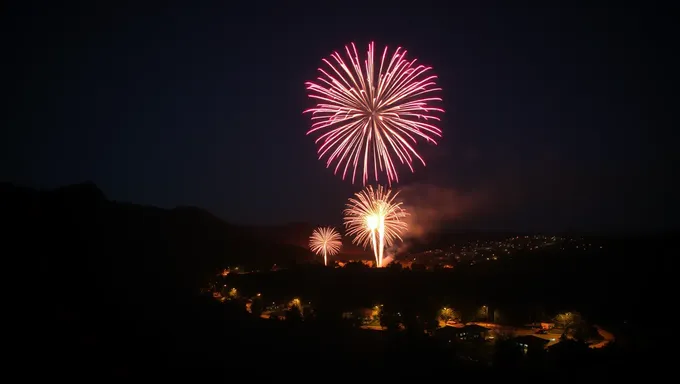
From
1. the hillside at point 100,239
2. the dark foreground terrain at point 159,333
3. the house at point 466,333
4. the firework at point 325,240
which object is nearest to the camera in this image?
the dark foreground terrain at point 159,333

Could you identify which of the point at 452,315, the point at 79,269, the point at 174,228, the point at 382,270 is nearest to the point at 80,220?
the point at 79,269

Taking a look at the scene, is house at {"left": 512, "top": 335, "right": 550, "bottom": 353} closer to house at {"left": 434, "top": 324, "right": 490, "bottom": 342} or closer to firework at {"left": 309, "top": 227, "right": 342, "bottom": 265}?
house at {"left": 434, "top": 324, "right": 490, "bottom": 342}

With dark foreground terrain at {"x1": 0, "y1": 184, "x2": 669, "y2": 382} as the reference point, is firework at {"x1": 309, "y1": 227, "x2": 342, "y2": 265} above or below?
above

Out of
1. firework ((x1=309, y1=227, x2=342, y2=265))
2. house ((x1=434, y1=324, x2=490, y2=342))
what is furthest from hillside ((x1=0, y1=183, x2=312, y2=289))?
house ((x1=434, y1=324, x2=490, y2=342))

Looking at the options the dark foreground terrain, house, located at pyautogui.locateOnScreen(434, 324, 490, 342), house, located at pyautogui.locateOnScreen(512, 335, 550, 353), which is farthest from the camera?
house, located at pyautogui.locateOnScreen(434, 324, 490, 342)

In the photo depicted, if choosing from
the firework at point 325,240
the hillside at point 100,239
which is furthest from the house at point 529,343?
the firework at point 325,240

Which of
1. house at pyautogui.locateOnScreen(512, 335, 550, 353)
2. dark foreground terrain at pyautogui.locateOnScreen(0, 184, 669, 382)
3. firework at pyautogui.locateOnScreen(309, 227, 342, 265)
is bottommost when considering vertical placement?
house at pyautogui.locateOnScreen(512, 335, 550, 353)

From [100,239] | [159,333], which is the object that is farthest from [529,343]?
[100,239]

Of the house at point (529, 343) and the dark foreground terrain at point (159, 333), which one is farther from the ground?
the dark foreground terrain at point (159, 333)

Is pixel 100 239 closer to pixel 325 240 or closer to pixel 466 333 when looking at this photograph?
pixel 466 333

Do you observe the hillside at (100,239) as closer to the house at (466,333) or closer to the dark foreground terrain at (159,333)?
the dark foreground terrain at (159,333)

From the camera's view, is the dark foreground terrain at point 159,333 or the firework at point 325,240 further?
the firework at point 325,240

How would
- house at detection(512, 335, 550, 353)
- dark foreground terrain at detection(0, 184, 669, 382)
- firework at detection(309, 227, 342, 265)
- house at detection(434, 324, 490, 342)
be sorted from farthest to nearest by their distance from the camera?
firework at detection(309, 227, 342, 265)
house at detection(434, 324, 490, 342)
house at detection(512, 335, 550, 353)
dark foreground terrain at detection(0, 184, 669, 382)
